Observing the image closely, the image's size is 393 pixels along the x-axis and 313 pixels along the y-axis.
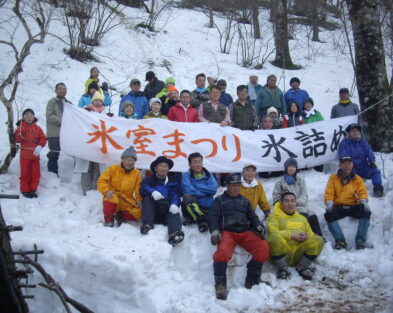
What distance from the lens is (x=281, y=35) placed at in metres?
14.3

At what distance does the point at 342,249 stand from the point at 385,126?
9.69 feet

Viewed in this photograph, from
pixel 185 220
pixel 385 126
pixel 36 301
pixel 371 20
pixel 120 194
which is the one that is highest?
pixel 371 20

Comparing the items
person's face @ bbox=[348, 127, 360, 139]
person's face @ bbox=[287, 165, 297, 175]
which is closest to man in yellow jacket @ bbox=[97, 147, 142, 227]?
person's face @ bbox=[287, 165, 297, 175]

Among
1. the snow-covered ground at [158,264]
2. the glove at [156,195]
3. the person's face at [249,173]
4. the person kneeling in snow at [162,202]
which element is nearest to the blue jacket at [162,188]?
the person kneeling in snow at [162,202]

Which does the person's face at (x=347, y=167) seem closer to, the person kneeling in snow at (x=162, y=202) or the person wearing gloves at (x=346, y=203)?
the person wearing gloves at (x=346, y=203)

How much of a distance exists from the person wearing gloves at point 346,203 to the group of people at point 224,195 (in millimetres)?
14

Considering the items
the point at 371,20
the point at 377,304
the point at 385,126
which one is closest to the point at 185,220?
the point at 377,304

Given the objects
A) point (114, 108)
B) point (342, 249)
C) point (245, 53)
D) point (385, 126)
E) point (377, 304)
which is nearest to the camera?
point (377, 304)

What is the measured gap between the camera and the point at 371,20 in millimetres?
7191

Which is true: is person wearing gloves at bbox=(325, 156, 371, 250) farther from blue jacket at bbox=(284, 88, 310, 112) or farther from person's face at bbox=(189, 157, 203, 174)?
blue jacket at bbox=(284, 88, 310, 112)

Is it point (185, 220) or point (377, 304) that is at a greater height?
point (185, 220)

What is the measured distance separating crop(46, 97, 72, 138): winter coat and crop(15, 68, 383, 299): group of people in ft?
0.05

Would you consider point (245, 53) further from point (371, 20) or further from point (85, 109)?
point (85, 109)

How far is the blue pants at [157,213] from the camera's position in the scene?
17.6ft
